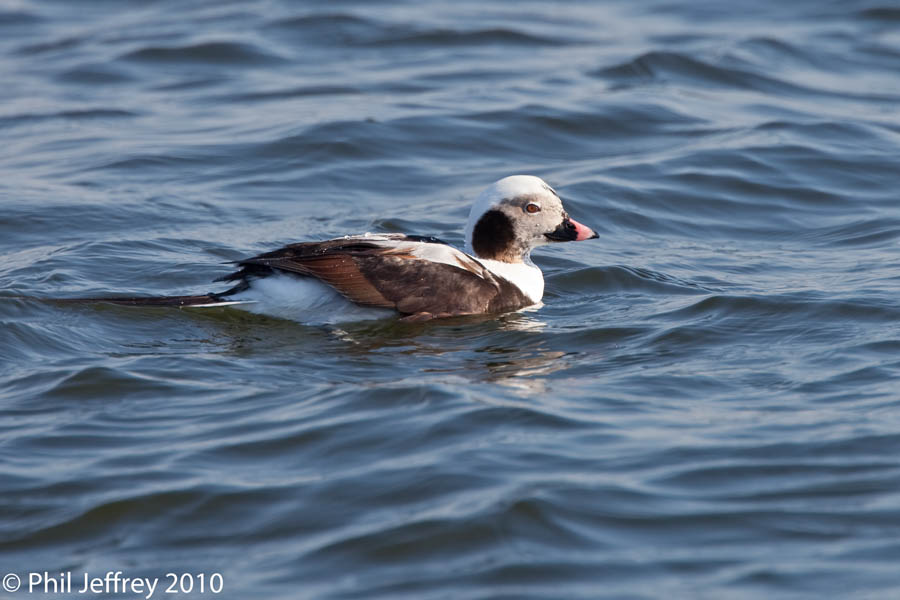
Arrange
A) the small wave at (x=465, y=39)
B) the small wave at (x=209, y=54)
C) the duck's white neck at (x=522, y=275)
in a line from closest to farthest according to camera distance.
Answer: the duck's white neck at (x=522, y=275), the small wave at (x=209, y=54), the small wave at (x=465, y=39)

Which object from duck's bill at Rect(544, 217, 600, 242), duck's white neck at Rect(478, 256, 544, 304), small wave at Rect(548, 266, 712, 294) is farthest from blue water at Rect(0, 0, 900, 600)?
duck's bill at Rect(544, 217, 600, 242)

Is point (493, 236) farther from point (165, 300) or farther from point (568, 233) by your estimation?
point (165, 300)

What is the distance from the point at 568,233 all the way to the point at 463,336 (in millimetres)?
1179

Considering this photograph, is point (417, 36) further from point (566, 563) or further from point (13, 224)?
point (566, 563)

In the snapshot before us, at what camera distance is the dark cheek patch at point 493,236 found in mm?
8383

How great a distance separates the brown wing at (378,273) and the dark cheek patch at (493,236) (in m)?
0.47

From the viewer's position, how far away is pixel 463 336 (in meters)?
7.78

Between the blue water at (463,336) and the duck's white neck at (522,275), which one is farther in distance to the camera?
the duck's white neck at (522,275)

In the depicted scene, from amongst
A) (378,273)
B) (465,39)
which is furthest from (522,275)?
(465,39)

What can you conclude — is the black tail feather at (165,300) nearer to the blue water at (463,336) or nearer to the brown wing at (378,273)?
the blue water at (463,336)

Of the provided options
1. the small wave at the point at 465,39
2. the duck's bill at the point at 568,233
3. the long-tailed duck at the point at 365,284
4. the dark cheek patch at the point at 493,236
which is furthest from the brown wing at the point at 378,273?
the small wave at the point at 465,39

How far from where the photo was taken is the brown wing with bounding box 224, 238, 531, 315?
7809 millimetres

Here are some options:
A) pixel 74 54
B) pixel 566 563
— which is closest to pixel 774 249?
pixel 566 563

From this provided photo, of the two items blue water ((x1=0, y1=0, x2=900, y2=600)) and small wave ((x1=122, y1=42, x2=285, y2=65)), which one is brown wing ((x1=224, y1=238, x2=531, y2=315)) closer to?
blue water ((x1=0, y1=0, x2=900, y2=600))
